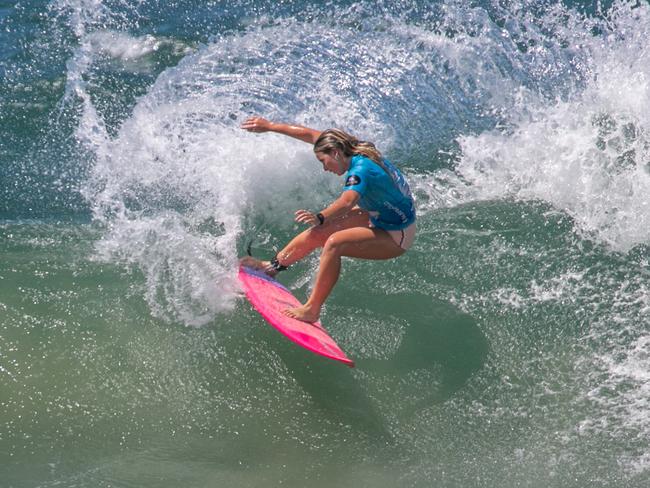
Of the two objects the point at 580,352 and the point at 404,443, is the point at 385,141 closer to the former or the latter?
the point at 580,352

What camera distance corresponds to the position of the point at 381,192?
5.98 m

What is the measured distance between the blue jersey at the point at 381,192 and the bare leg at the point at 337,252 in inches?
4.6

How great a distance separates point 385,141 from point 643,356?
362 centimetres

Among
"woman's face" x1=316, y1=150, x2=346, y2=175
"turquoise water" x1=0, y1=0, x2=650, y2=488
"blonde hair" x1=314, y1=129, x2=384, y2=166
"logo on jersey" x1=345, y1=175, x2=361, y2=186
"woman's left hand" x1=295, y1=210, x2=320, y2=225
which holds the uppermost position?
"blonde hair" x1=314, y1=129, x2=384, y2=166

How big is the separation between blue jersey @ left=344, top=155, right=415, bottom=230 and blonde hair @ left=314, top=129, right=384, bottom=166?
45 mm

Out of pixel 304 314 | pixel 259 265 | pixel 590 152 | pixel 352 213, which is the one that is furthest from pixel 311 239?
pixel 590 152

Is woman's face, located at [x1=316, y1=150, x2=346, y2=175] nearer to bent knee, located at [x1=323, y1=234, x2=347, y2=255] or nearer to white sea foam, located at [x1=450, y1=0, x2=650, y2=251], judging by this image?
bent knee, located at [x1=323, y1=234, x2=347, y2=255]

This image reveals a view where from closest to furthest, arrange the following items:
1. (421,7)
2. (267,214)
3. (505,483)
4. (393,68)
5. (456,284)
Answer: (505,483) < (456,284) < (267,214) < (393,68) < (421,7)

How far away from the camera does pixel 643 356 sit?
631 cm

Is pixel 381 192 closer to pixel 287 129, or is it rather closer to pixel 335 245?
pixel 335 245

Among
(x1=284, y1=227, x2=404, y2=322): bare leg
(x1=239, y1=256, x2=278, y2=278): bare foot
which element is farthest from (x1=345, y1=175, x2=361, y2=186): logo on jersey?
(x1=239, y1=256, x2=278, y2=278): bare foot

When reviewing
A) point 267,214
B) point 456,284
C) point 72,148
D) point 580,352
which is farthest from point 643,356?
point 72,148

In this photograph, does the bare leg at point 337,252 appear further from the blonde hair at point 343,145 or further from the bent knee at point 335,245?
the blonde hair at point 343,145

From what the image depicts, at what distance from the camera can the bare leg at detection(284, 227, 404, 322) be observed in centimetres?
607
